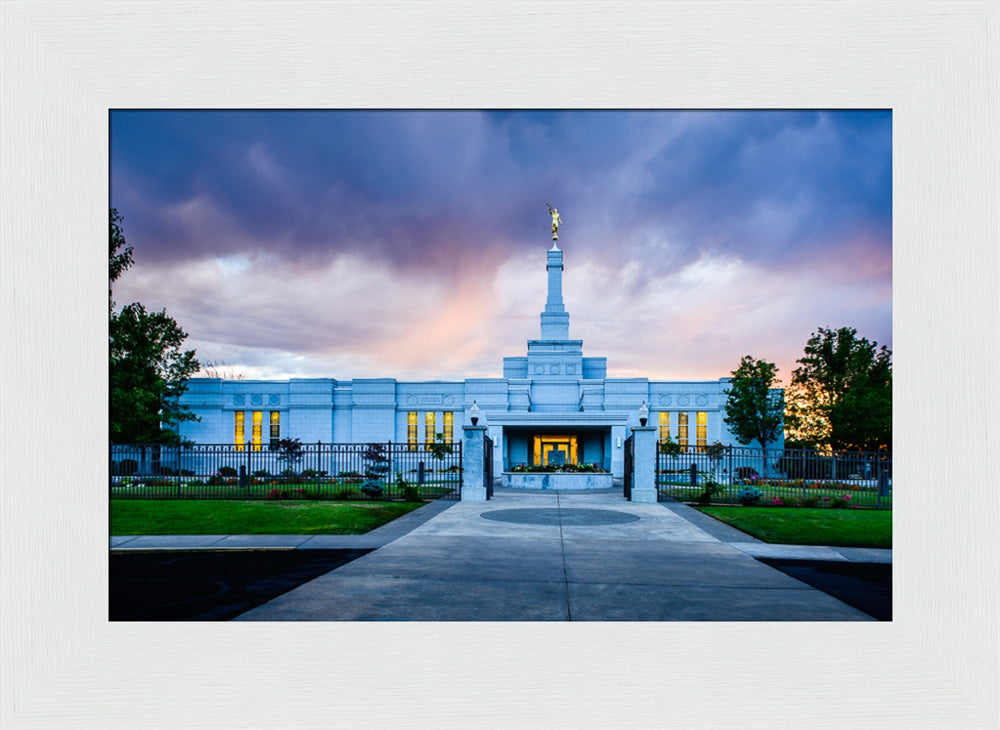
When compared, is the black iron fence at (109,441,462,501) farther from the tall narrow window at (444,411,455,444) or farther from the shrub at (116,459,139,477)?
the tall narrow window at (444,411,455,444)

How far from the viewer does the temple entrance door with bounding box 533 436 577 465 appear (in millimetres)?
40281

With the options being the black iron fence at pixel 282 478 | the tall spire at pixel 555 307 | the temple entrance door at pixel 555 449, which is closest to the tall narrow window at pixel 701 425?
the tall spire at pixel 555 307

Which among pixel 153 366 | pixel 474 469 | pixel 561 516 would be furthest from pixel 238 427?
pixel 561 516

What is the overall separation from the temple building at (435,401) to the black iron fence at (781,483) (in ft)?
17.4

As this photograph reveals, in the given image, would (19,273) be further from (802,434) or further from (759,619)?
(802,434)

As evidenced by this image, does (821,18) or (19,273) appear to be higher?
(821,18)

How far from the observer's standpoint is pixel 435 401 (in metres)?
49.8

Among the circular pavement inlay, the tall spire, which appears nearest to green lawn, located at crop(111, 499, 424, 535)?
the circular pavement inlay

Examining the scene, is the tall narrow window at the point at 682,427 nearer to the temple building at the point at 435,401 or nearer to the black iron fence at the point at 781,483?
the temple building at the point at 435,401

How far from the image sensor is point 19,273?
16.9 ft

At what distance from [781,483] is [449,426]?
81.9 feet

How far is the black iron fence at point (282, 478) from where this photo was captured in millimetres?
21688
